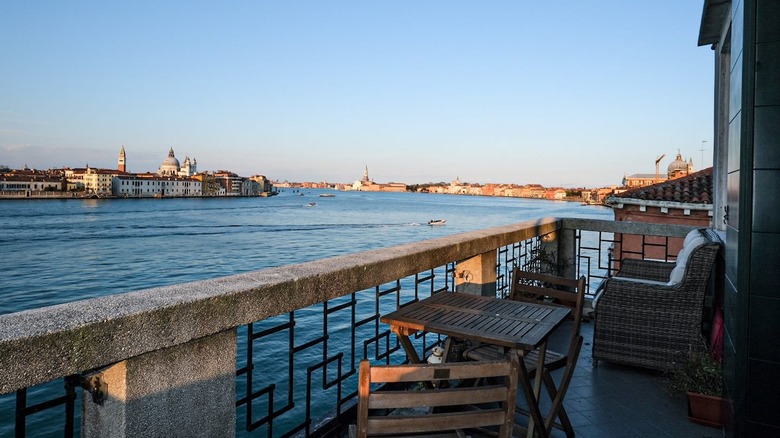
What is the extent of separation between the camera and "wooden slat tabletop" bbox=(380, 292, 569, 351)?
2684 millimetres

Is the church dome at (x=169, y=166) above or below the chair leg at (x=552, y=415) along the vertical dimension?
above

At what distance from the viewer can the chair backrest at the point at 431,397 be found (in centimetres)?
160

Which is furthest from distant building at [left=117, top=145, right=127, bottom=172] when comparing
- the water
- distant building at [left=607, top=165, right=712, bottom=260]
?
distant building at [left=607, top=165, right=712, bottom=260]

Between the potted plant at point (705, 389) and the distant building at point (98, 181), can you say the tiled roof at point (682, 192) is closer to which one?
the potted plant at point (705, 389)

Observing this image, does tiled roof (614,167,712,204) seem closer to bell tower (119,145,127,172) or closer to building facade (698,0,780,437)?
building facade (698,0,780,437)

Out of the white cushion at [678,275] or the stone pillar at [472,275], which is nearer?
the white cushion at [678,275]

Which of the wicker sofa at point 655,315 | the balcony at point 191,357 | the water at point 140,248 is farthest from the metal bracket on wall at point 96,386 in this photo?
the water at point 140,248

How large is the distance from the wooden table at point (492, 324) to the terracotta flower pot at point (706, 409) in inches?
47.3

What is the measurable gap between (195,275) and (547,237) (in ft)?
91.3

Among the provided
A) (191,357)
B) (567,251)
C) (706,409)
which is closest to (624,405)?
(706,409)

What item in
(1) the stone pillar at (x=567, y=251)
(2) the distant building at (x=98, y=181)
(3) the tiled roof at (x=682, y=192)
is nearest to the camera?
(1) the stone pillar at (x=567, y=251)

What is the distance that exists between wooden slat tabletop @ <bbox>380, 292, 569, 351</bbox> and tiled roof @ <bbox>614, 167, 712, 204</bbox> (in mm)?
14318

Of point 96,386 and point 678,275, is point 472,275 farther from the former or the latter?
point 96,386

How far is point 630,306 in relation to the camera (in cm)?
453
